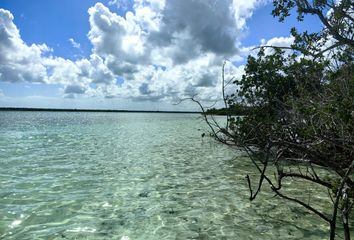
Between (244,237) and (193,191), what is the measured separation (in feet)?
9.63

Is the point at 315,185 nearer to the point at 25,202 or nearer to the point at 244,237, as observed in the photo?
the point at 244,237

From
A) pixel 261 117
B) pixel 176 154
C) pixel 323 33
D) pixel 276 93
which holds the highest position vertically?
pixel 323 33

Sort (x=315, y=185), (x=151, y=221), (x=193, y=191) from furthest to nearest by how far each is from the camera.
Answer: (x=315, y=185) < (x=193, y=191) < (x=151, y=221)

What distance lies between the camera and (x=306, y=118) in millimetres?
7461

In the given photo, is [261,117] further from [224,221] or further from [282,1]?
[224,221]

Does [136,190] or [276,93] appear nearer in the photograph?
[136,190]

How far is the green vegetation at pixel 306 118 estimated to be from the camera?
4.49 m

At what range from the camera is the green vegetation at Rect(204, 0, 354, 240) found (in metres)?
4.49

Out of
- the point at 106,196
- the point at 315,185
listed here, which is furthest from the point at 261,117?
the point at 106,196

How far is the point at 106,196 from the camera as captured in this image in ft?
24.1

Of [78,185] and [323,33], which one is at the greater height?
[323,33]

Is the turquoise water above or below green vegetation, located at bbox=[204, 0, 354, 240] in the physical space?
below

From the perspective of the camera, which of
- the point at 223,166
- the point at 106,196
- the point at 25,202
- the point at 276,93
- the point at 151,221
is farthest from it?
the point at 276,93

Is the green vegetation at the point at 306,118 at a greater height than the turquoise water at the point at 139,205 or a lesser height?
greater
